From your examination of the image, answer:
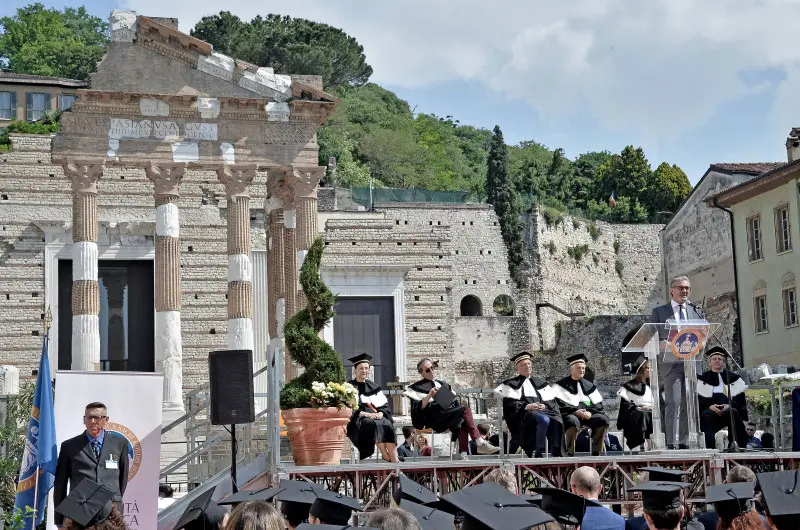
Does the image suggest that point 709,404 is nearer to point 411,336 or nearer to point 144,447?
point 144,447

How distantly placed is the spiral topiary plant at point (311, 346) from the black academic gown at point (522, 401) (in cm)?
226

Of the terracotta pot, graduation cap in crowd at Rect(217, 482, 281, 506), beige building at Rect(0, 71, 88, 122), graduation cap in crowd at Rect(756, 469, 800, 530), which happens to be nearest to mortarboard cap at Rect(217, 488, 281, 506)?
graduation cap in crowd at Rect(217, 482, 281, 506)

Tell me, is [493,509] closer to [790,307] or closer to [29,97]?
[790,307]

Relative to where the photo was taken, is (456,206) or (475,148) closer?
(456,206)

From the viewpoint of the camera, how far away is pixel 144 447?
1418 centimetres

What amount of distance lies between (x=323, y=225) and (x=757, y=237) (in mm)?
13169

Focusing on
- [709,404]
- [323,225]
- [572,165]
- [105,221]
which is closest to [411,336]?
[323,225]

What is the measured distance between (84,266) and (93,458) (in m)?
14.3

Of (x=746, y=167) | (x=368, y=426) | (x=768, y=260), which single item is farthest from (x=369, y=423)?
(x=746, y=167)

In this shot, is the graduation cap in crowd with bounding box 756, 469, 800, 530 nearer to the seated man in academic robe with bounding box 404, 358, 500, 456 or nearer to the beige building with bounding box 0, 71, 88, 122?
the seated man in academic robe with bounding box 404, 358, 500, 456

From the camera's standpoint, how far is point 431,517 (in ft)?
28.6

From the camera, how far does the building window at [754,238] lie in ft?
129

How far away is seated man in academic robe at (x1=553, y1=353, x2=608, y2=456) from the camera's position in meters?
17.7

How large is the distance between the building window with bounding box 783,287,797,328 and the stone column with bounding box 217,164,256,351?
56.2ft
